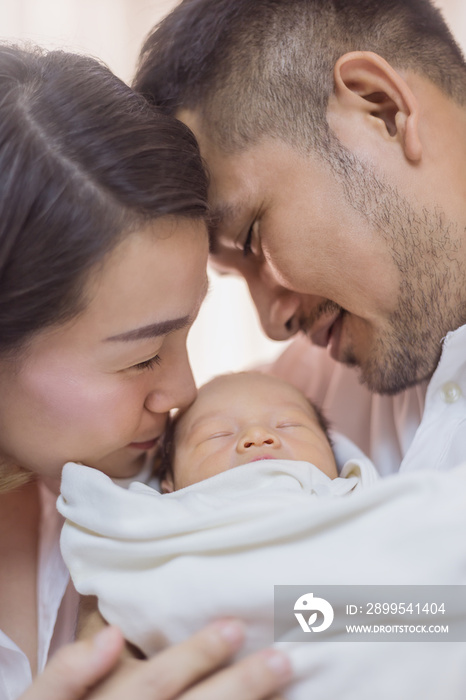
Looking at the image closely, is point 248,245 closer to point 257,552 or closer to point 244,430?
point 244,430

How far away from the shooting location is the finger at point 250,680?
974mm

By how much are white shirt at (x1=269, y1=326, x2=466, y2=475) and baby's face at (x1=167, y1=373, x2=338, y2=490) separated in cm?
27

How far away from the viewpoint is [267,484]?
132 centimetres

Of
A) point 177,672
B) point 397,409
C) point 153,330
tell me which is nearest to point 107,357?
point 153,330

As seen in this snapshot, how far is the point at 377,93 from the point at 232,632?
1268 millimetres

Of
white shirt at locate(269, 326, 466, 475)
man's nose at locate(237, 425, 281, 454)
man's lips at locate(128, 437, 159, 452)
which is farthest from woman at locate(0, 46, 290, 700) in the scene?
white shirt at locate(269, 326, 466, 475)

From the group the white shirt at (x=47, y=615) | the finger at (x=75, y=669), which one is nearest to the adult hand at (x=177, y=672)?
the finger at (x=75, y=669)

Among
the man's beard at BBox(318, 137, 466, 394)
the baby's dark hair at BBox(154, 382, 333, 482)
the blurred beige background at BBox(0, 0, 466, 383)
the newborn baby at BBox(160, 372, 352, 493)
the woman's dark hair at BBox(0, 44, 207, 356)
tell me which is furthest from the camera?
the blurred beige background at BBox(0, 0, 466, 383)

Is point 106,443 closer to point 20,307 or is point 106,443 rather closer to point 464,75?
point 20,307

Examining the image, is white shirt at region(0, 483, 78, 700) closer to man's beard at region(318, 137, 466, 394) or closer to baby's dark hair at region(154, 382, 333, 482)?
baby's dark hair at region(154, 382, 333, 482)

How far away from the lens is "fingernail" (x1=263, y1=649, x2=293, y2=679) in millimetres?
992

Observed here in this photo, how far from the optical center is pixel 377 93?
63.8 inches

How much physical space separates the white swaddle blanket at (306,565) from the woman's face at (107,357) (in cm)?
28

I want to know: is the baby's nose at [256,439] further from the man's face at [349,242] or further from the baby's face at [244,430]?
the man's face at [349,242]
